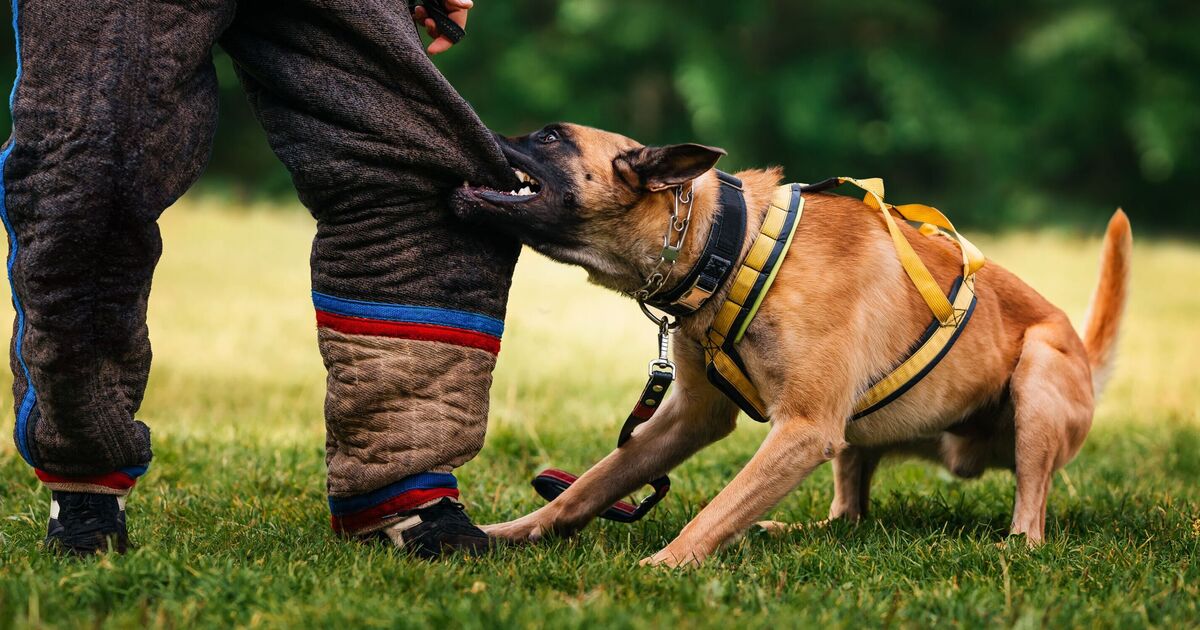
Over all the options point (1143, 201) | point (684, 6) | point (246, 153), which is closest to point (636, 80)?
point (684, 6)

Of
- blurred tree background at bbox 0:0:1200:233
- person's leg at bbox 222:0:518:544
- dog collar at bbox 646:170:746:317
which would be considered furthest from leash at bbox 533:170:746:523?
blurred tree background at bbox 0:0:1200:233

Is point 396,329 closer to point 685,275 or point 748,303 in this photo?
point 685,275

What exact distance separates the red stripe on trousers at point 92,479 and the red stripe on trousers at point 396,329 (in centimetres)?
63

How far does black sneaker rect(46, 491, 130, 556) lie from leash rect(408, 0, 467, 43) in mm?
1617

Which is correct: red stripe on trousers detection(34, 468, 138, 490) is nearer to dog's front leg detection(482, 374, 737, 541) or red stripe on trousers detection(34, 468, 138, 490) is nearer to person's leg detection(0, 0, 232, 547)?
person's leg detection(0, 0, 232, 547)

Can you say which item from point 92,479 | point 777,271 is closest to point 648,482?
point 777,271

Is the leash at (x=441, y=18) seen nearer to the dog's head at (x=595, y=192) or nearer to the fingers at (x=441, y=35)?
the fingers at (x=441, y=35)

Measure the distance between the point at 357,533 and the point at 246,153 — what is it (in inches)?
720

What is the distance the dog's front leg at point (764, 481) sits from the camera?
3.16 meters

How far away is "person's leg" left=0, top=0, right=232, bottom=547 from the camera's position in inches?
101

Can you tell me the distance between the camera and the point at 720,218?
3.38 meters

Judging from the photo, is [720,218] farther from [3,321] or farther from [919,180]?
[919,180]

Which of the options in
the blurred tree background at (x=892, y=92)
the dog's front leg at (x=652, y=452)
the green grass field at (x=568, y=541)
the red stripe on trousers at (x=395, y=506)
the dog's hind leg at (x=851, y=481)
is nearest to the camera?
the green grass field at (x=568, y=541)

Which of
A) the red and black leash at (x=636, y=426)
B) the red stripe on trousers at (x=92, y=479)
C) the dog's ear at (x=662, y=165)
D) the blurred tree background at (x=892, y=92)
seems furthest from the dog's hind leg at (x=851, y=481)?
the blurred tree background at (x=892, y=92)
